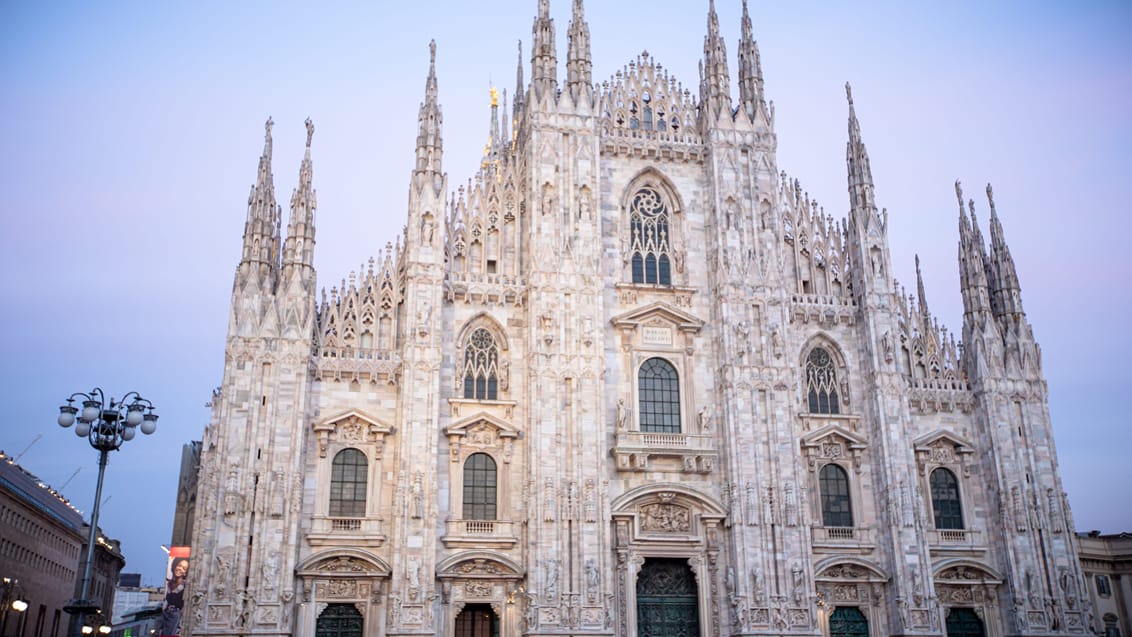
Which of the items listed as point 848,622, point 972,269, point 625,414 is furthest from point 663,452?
point 972,269

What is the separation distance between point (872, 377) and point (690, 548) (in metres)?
9.02

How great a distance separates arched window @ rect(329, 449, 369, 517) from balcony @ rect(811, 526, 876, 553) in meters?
15.1

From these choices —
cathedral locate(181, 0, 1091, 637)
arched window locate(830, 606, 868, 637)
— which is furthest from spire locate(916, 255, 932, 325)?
arched window locate(830, 606, 868, 637)

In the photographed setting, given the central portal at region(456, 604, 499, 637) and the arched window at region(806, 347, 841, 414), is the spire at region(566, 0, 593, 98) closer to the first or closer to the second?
the arched window at region(806, 347, 841, 414)

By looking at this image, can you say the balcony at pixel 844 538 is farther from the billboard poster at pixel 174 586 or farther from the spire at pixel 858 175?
the billboard poster at pixel 174 586

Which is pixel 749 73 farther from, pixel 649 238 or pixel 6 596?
pixel 6 596

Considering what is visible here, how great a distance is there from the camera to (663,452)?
33.1 meters

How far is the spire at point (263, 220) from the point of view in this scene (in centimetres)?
3225

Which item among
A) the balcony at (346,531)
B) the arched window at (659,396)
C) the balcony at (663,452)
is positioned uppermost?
the arched window at (659,396)

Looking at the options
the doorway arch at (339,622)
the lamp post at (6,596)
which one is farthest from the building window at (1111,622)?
the lamp post at (6,596)

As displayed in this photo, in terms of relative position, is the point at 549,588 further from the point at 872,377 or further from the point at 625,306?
the point at 872,377

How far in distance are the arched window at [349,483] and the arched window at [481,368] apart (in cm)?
413

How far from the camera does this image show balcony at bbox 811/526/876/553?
3347 cm

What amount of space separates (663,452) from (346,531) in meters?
10.5
